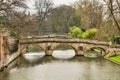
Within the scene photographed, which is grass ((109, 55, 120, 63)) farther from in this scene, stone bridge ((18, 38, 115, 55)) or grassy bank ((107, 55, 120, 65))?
stone bridge ((18, 38, 115, 55))

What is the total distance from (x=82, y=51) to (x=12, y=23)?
24.6 meters

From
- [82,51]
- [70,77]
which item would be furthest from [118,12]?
[82,51]

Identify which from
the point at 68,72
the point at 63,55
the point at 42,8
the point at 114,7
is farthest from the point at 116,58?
the point at 42,8

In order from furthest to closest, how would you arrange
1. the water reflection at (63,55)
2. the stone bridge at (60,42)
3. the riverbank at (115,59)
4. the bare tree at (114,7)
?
the stone bridge at (60,42) → the water reflection at (63,55) → the riverbank at (115,59) → the bare tree at (114,7)

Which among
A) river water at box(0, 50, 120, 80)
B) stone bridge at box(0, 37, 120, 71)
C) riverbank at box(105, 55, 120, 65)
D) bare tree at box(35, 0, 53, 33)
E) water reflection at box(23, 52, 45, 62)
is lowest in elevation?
water reflection at box(23, 52, 45, 62)

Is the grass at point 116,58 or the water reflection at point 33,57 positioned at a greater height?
the grass at point 116,58

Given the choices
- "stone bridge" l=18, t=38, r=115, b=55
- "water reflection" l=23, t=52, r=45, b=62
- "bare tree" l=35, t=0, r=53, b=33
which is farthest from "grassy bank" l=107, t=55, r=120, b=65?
"bare tree" l=35, t=0, r=53, b=33

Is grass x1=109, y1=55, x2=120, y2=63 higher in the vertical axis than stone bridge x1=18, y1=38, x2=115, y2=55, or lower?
lower

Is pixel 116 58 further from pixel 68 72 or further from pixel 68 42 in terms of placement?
pixel 68 42

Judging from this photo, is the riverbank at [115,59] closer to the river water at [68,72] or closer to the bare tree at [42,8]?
the river water at [68,72]

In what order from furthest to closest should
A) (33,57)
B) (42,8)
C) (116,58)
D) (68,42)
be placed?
1. (42,8)
2. (68,42)
3. (33,57)
4. (116,58)

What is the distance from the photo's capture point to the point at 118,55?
46.4 metres

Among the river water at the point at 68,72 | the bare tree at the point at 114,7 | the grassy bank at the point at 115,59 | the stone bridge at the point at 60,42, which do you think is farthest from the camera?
the stone bridge at the point at 60,42

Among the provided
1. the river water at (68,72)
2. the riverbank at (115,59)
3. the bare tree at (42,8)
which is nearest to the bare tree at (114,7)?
the river water at (68,72)
